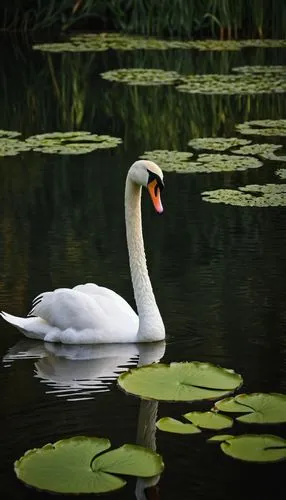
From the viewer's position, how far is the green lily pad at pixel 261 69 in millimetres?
14633

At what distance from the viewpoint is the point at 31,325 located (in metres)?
6.83

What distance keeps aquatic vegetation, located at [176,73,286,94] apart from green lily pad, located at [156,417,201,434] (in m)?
8.04

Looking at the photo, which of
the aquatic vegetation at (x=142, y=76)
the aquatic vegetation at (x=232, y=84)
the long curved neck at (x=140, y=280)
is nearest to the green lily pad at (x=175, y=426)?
the long curved neck at (x=140, y=280)

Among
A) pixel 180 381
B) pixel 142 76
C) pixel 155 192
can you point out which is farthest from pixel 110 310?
pixel 142 76

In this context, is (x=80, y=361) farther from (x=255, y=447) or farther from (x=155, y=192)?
(x=255, y=447)

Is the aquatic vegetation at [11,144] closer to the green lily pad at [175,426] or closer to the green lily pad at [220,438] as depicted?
the green lily pad at [175,426]

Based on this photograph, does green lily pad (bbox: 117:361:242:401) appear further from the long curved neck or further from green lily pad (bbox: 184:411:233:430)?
the long curved neck

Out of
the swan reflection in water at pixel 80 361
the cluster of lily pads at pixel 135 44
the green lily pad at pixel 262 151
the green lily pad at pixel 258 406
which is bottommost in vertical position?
the swan reflection in water at pixel 80 361

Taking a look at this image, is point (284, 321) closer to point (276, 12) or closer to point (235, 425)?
point (235, 425)

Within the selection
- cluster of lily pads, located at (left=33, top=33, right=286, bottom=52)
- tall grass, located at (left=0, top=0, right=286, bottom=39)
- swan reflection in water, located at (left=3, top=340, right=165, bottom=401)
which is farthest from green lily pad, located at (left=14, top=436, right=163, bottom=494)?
cluster of lily pads, located at (left=33, top=33, right=286, bottom=52)

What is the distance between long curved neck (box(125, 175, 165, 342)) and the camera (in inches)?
261

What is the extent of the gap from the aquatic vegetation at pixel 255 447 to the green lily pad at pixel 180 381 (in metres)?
0.51

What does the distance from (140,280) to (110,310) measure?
8.9 inches

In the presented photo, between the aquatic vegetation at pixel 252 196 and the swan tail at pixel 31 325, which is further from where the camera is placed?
the aquatic vegetation at pixel 252 196
